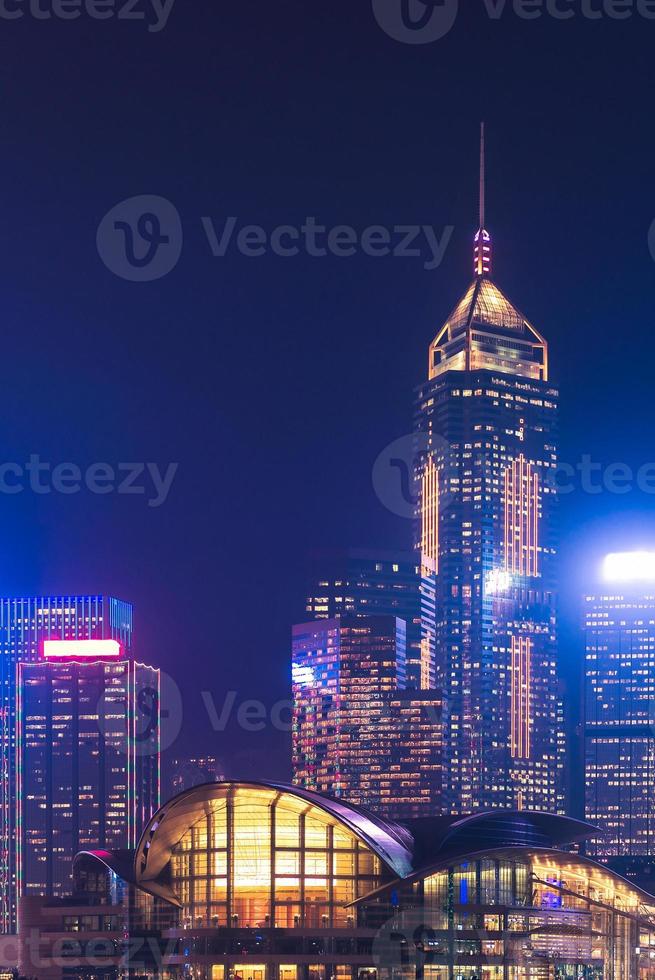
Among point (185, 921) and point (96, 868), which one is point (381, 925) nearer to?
point (185, 921)

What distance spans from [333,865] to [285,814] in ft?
15.7

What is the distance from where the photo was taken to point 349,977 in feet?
404

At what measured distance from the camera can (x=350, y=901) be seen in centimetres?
12500

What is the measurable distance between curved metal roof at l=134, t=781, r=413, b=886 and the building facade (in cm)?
10

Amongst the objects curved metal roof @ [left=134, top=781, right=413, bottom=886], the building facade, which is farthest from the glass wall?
curved metal roof @ [left=134, top=781, right=413, bottom=886]

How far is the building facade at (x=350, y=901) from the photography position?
124 meters

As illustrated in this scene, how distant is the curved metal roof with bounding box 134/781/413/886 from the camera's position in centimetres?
12619

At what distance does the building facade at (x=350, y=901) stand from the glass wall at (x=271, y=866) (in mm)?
96

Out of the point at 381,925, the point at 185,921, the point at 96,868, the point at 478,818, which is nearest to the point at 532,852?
the point at 478,818

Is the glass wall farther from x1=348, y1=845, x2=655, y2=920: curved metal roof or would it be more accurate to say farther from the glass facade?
the glass facade

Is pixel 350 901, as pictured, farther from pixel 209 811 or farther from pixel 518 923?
pixel 518 923

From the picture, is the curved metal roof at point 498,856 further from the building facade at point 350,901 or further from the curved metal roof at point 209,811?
the curved metal roof at point 209,811

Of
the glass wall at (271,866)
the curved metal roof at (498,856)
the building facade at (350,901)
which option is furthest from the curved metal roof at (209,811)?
the curved metal roof at (498,856)

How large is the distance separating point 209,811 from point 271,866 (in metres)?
5.78
